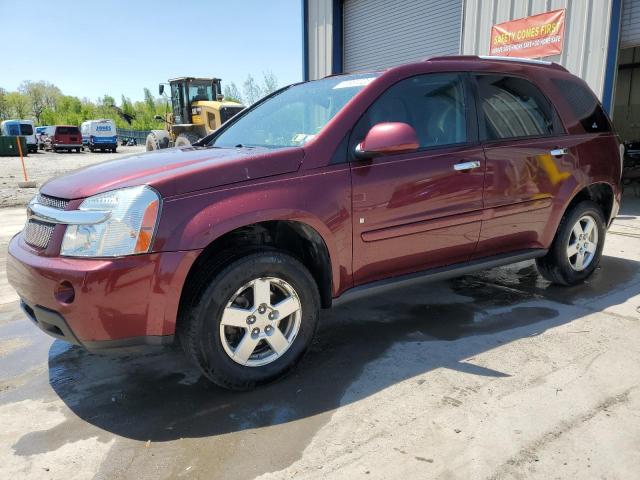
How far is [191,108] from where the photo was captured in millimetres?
17344

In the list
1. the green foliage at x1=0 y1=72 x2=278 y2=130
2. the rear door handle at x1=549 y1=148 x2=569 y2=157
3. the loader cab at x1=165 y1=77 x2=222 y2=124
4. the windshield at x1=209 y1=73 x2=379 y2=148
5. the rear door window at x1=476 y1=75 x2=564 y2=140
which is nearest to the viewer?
the windshield at x1=209 y1=73 x2=379 y2=148

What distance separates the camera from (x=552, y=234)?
4105 mm

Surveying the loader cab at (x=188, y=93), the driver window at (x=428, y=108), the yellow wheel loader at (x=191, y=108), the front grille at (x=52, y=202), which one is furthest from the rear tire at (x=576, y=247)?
the loader cab at (x=188, y=93)

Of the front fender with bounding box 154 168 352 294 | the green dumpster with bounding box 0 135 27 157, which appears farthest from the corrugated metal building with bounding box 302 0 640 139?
the green dumpster with bounding box 0 135 27 157

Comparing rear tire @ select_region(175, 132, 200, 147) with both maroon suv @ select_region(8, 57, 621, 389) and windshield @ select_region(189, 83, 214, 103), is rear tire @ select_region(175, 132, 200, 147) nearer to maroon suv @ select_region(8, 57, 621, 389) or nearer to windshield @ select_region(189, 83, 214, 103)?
windshield @ select_region(189, 83, 214, 103)

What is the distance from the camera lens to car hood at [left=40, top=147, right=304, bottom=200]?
248cm

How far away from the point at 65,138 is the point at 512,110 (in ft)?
131

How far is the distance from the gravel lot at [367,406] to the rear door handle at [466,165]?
113cm

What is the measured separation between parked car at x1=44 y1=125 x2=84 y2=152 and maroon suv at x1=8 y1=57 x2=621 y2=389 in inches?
1525

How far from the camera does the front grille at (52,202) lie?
8.30 ft

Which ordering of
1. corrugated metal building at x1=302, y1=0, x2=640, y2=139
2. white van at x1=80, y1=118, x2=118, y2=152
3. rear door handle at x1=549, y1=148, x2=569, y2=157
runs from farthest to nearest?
1. white van at x1=80, y1=118, x2=118, y2=152
2. corrugated metal building at x1=302, y1=0, x2=640, y2=139
3. rear door handle at x1=549, y1=148, x2=569, y2=157

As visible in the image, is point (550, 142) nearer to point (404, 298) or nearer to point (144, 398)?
point (404, 298)

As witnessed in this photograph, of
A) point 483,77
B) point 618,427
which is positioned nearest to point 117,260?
point 618,427

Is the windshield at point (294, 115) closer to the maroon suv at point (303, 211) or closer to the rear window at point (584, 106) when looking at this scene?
the maroon suv at point (303, 211)
